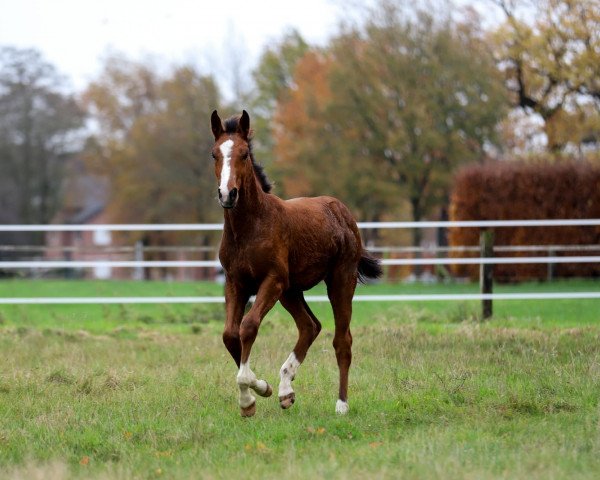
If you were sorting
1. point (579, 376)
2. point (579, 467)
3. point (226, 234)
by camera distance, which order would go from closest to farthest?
point (579, 467) < point (226, 234) < point (579, 376)

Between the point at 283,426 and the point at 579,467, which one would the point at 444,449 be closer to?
the point at 579,467

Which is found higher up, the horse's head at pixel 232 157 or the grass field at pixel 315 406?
the horse's head at pixel 232 157

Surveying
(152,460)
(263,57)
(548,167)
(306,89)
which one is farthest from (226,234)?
(263,57)

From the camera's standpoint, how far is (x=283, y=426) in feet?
22.3

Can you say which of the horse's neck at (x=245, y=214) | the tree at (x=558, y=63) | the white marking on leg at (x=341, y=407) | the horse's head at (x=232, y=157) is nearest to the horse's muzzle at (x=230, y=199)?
the horse's head at (x=232, y=157)

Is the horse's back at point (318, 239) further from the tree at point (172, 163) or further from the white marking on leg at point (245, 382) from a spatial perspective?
the tree at point (172, 163)

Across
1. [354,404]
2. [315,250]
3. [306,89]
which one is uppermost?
[306,89]

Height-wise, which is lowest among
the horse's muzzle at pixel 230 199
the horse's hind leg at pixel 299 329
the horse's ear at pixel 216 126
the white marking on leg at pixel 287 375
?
the white marking on leg at pixel 287 375

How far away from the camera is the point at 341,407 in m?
7.38

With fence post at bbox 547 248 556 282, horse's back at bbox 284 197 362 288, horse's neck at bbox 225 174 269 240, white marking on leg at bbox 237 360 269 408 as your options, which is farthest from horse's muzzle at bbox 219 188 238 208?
fence post at bbox 547 248 556 282

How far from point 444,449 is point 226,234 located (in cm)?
236

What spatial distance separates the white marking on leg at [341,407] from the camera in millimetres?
7327

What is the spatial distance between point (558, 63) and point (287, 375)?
26.2 meters

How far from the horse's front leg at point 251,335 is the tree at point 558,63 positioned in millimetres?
25135
